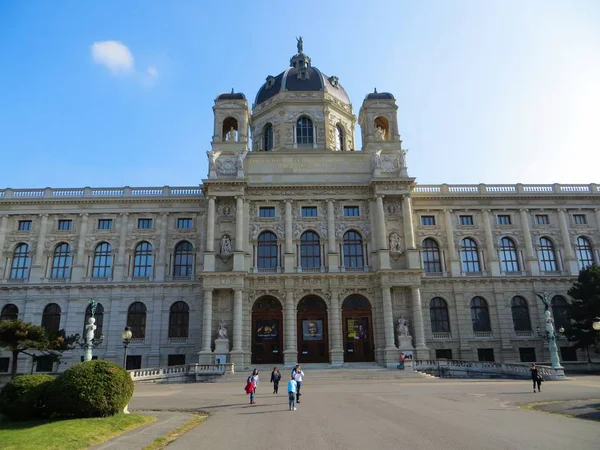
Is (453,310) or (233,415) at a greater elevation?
(453,310)

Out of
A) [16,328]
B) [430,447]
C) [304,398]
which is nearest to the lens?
[430,447]

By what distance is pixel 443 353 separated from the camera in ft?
146

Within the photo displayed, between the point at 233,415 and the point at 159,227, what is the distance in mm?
33891

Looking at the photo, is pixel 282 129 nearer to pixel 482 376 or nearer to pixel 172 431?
pixel 482 376

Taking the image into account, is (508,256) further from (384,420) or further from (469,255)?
(384,420)

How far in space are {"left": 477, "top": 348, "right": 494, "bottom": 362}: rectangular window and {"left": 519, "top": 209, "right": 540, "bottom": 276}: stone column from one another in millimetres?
9462

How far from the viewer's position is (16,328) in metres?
33.5

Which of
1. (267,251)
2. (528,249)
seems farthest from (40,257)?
(528,249)

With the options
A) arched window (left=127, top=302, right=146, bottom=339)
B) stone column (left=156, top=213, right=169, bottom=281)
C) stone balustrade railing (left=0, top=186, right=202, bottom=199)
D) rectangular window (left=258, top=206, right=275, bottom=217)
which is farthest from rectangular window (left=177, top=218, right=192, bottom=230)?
arched window (left=127, top=302, right=146, bottom=339)

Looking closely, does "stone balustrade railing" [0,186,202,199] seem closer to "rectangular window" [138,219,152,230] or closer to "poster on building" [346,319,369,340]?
"rectangular window" [138,219,152,230]

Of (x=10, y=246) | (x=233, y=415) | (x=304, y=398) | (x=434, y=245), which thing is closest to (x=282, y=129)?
(x=434, y=245)

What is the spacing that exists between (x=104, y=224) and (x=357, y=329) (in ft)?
93.7

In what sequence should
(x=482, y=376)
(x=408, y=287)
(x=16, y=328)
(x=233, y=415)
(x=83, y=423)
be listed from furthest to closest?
(x=408, y=287) → (x=482, y=376) → (x=16, y=328) → (x=233, y=415) → (x=83, y=423)

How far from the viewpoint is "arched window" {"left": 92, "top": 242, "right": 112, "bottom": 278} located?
4697 cm
